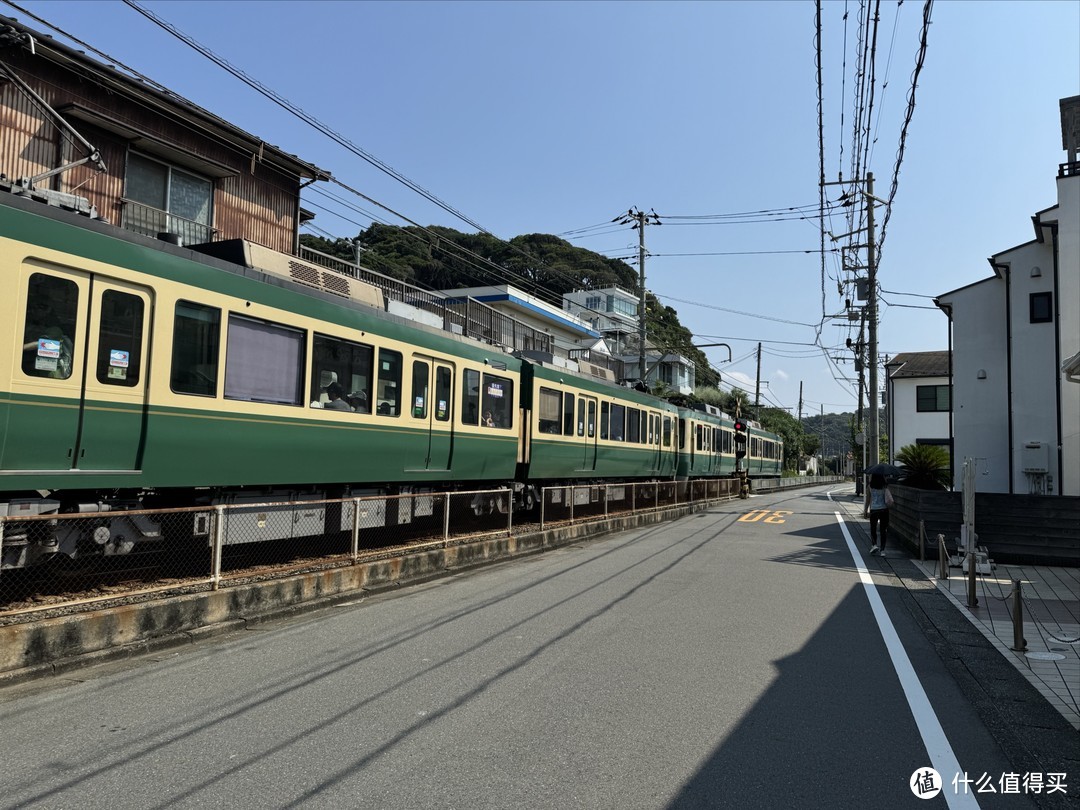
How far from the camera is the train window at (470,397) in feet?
43.2

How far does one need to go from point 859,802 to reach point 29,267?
7.08m

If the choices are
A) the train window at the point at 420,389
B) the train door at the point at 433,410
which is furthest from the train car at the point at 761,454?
the train window at the point at 420,389

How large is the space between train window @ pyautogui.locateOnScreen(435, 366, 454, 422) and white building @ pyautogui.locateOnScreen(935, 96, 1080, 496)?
13839mm

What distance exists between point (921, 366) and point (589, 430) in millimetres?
27701

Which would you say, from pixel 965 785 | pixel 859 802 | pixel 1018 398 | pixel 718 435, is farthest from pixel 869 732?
pixel 718 435

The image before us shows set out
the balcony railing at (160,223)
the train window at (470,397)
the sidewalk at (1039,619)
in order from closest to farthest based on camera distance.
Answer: the sidewalk at (1039,619) < the train window at (470,397) < the balcony railing at (160,223)

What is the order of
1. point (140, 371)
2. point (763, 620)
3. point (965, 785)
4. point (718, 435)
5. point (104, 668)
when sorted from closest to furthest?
1. point (965, 785)
2. point (104, 668)
3. point (140, 371)
4. point (763, 620)
5. point (718, 435)

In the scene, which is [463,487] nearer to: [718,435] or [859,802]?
[859,802]

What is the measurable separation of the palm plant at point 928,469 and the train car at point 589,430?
715 centimetres

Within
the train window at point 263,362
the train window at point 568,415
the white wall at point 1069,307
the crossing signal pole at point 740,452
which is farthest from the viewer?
the crossing signal pole at point 740,452

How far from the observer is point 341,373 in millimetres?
10242

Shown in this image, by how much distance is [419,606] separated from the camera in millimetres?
8562

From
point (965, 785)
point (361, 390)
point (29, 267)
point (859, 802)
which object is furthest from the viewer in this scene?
point (361, 390)

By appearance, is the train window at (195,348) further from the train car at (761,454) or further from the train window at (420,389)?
the train car at (761,454)
